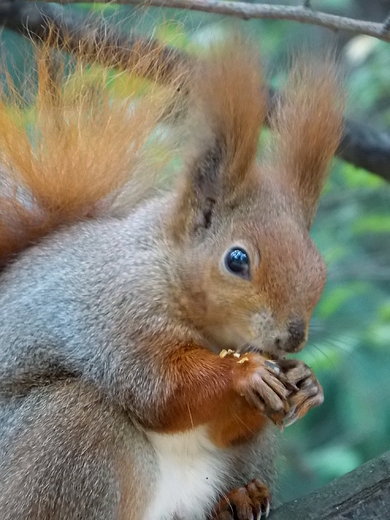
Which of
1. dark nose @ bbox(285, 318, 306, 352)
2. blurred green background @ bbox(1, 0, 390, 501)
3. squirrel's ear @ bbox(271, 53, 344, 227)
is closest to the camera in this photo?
dark nose @ bbox(285, 318, 306, 352)

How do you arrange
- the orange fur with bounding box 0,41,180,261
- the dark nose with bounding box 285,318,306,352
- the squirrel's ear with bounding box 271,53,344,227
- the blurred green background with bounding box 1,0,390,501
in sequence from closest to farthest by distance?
the dark nose with bounding box 285,318,306,352, the squirrel's ear with bounding box 271,53,344,227, the orange fur with bounding box 0,41,180,261, the blurred green background with bounding box 1,0,390,501

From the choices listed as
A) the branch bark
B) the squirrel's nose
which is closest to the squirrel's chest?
the squirrel's nose

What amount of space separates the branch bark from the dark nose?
0.44 metres

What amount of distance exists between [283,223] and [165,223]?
0.77 ft

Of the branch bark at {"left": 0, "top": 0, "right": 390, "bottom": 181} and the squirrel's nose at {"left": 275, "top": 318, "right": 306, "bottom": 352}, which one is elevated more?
the branch bark at {"left": 0, "top": 0, "right": 390, "bottom": 181}

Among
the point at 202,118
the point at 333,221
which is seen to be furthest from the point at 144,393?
the point at 333,221

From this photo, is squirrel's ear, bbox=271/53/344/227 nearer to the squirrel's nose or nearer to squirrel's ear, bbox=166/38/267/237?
squirrel's ear, bbox=166/38/267/237

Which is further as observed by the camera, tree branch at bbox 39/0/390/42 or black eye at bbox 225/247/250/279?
tree branch at bbox 39/0/390/42

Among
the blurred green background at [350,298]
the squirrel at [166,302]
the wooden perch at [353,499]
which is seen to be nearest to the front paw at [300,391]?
the squirrel at [166,302]

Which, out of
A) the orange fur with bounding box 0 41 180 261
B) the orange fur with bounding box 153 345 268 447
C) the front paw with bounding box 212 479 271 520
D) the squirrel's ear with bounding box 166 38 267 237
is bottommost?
the front paw with bounding box 212 479 271 520

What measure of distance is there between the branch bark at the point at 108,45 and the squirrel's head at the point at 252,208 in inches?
4.0

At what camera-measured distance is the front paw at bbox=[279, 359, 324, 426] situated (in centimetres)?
122

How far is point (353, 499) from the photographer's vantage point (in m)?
1.27

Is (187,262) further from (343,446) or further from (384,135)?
(343,446)
